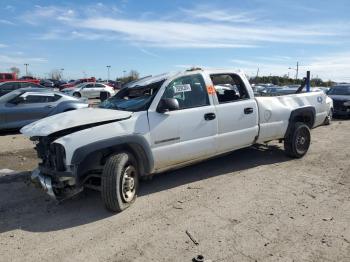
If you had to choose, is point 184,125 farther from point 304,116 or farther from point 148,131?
point 304,116

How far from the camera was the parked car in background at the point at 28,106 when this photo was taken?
11109mm

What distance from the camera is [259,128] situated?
6977mm

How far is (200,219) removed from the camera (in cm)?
478

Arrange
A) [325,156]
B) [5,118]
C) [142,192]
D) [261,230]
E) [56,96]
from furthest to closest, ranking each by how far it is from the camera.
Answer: [56,96] → [5,118] → [325,156] → [142,192] → [261,230]

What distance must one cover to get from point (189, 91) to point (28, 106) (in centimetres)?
704

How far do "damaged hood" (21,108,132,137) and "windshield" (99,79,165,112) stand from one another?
0.27 m

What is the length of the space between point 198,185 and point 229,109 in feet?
4.43

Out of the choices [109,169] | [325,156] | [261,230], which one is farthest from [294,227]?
[325,156]

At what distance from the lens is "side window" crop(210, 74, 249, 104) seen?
665cm

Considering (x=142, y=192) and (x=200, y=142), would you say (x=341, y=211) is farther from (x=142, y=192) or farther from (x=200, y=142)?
(x=142, y=192)

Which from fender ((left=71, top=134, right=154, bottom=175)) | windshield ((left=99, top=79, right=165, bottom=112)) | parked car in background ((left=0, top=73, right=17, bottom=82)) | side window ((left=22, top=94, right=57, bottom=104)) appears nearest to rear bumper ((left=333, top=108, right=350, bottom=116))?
side window ((left=22, top=94, right=57, bottom=104))

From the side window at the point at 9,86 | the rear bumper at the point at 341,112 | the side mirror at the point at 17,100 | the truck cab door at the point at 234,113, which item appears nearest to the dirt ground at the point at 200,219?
the truck cab door at the point at 234,113

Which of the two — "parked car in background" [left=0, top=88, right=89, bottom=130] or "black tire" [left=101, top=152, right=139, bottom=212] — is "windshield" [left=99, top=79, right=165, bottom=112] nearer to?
"black tire" [left=101, top=152, right=139, bottom=212]

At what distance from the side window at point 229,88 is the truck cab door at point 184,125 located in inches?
20.5
